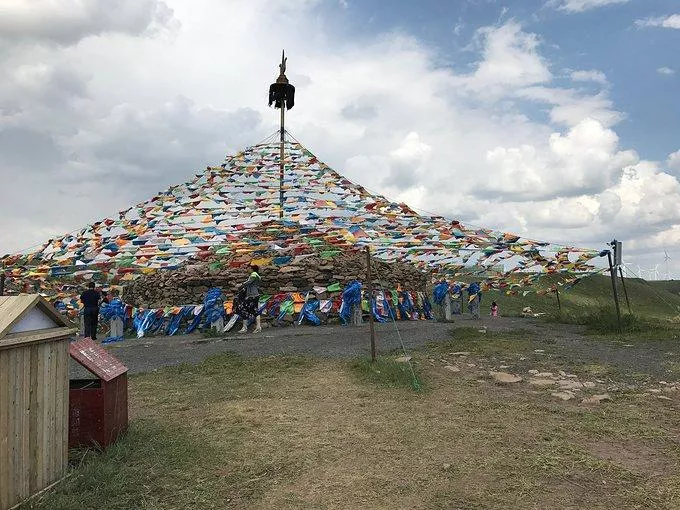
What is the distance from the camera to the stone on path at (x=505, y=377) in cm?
886

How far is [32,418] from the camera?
450cm

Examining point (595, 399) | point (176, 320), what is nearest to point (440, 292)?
point (176, 320)

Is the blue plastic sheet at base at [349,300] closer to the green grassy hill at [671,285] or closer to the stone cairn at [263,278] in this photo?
the stone cairn at [263,278]

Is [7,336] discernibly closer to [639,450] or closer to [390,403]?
[390,403]

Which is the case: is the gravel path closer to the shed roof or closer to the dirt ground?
the dirt ground

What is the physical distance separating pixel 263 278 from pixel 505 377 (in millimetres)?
10204

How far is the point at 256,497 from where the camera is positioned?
462cm

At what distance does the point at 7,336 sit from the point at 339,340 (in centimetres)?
946

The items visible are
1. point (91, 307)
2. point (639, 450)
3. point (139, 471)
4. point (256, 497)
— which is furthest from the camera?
point (91, 307)

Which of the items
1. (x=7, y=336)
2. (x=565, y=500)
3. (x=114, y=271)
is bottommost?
(x=565, y=500)

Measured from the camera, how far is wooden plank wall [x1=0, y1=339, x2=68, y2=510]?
416 cm

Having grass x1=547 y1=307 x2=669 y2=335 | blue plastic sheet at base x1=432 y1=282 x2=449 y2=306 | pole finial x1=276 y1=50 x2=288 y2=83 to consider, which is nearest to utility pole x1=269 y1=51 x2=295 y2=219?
pole finial x1=276 y1=50 x2=288 y2=83

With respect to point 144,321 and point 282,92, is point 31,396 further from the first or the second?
point 282,92

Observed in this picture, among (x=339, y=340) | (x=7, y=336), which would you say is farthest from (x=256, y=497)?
(x=339, y=340)
